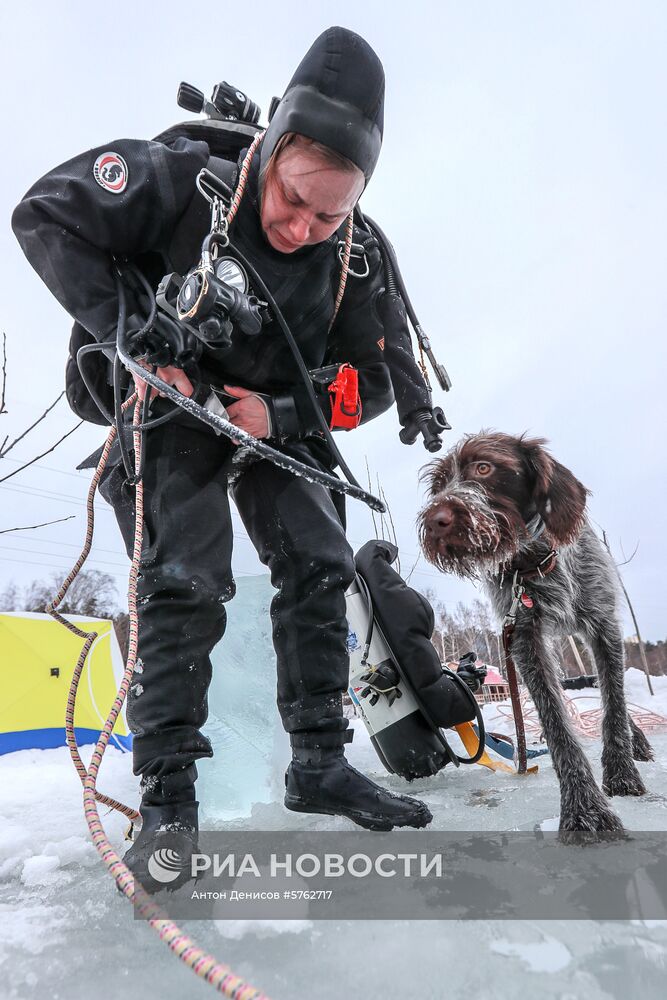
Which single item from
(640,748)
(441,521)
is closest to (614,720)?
(640,748)

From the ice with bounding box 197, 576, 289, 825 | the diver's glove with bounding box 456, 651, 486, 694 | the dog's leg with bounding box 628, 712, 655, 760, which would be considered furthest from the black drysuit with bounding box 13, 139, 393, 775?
the dog's leg with bounding box 628, 712, 655, 760

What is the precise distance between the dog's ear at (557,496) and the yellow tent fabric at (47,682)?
214 inches

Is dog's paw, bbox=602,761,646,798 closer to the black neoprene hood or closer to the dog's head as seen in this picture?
the dog's head

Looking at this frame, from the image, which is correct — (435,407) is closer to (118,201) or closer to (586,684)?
(118,201)

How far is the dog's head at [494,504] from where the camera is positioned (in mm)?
3172

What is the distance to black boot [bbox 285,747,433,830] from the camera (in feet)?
6.67

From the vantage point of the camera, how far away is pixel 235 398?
7.60 feet

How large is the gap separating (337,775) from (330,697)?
0.87 ft

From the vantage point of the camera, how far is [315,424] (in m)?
2.36

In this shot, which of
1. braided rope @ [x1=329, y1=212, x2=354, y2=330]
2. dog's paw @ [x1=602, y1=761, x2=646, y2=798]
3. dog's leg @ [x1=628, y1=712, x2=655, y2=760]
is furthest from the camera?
dog's leg @ [x1=628, y1=712, x2=655, y2=760]

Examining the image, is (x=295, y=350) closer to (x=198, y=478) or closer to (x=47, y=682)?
(x=198, y=478)

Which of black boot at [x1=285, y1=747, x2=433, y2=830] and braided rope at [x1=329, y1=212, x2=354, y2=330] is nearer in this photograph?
black boot at [x1=285, y1=747, x2=433, y2=830]

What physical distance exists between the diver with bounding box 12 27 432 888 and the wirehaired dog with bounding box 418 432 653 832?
104cm

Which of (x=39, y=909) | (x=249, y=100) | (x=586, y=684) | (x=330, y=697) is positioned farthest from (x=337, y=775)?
(x=586, y=684)
